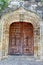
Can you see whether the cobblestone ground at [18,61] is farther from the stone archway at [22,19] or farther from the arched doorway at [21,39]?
the arched doorway at [21,39]

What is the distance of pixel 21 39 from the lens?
6652mm

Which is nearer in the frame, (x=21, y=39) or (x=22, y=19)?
(x=22, y=19)

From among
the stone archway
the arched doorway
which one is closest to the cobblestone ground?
the stone archway

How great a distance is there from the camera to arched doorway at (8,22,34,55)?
21.8ft

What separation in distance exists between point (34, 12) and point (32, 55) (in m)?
1.56

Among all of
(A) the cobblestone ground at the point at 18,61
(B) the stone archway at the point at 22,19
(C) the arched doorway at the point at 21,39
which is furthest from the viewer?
(C) the arched doorway at the point at 21,39

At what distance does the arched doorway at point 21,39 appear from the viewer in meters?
6.64

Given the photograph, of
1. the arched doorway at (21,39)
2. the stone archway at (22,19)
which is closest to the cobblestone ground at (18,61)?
the stone archway at (22,19)

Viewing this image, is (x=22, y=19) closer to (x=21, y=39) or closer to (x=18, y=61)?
(x=21, y=39)

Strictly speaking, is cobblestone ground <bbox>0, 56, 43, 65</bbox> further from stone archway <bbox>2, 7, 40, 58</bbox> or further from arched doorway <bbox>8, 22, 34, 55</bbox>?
arched doorway <bbox>8, 22, 34, 55</bbox>

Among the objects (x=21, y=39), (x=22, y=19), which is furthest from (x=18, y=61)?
(x=22, y=19)

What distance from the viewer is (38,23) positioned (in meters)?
6.26

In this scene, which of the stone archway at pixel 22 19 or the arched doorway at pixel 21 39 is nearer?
the stone archway at pixel 22 19

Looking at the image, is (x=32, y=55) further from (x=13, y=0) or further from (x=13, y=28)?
(x=13, y=0)
